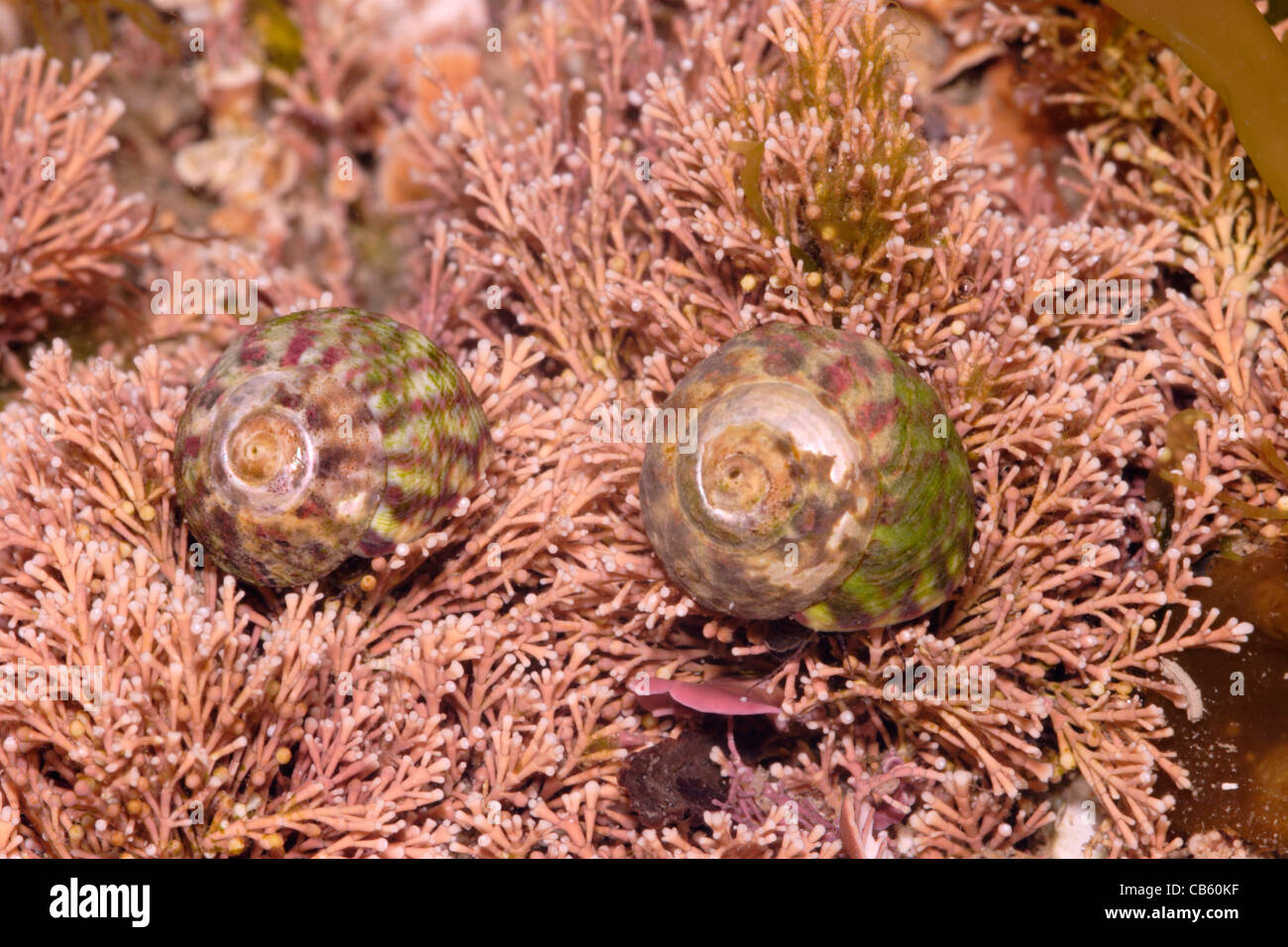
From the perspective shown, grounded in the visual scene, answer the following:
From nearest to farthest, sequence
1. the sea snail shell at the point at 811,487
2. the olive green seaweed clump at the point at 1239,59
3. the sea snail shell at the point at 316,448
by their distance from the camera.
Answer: the sea snail shell at the point at 811,487
the sea snail shell at the point at 316,448
the olive green seaweed clump at the point at 1239,59

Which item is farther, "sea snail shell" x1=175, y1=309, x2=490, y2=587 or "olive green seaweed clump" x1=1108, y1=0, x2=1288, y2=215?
"olive green seaweed clump" x1=1108, y1=0, x2=1288, y2=215

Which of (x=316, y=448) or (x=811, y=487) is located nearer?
(x=811, y=487)

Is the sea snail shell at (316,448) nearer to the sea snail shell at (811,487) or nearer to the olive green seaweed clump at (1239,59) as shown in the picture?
the sea snail shell at (811,487)

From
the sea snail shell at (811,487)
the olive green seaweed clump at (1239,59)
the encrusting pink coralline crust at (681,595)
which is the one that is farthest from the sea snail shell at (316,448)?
the olive green seaweed clump at (1239,59)

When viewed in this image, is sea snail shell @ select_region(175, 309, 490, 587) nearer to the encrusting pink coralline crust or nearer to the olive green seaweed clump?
the encrusting pink coralline crust

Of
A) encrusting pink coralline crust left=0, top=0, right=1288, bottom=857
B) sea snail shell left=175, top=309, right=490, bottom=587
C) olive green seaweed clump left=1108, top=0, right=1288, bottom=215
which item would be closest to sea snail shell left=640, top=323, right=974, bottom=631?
encrusting pink coralline crust left=0, top=0, right=1288, bottom=857

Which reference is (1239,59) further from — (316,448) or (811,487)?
(316,448)

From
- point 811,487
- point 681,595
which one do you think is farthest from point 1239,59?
point 681,595
